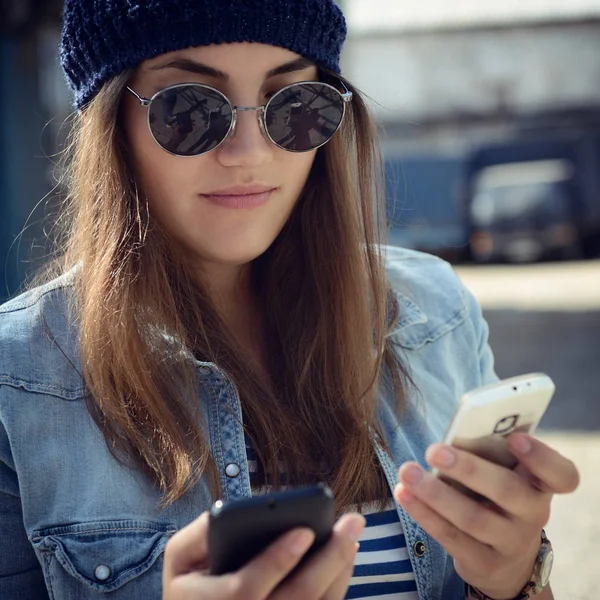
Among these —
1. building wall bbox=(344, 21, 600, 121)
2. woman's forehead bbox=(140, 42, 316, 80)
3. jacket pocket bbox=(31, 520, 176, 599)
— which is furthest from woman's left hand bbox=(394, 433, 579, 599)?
building wall bbox=(344, 21, 600, 121)

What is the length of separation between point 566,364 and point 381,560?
573 centimetres

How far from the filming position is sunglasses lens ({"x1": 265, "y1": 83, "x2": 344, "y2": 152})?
191cm

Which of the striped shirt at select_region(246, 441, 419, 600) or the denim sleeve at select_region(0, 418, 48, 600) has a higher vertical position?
the denim sleeve at select_region(0, 418, 48, 600)

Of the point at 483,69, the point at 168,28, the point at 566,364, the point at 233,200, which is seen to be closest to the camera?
the point at 168,28

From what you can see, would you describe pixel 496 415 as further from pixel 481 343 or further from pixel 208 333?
pixel 481 343

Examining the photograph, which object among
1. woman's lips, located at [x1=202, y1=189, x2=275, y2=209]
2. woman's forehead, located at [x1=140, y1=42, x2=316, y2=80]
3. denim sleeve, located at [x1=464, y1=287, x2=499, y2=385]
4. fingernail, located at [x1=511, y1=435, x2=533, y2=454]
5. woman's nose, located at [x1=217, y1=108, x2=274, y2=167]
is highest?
woman's forehead, located at [x1=140, y1=42, x2=316, y2=80]

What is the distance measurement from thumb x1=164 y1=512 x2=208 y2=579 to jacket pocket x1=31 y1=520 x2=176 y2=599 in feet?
1.40

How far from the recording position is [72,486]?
67.2 inches

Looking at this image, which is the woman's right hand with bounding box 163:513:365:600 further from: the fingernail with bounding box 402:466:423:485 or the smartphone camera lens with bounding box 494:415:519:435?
the smartphone camera lens with bounding box 494:415:519:435

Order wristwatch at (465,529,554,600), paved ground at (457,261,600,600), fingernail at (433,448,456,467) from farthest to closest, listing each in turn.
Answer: paved ground at (457,261,600,600) < wristwatch at (465,529,554,600) < fingernail at (433,448,456,467)

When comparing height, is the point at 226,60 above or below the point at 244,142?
above

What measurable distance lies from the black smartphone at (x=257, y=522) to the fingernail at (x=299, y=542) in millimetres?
22

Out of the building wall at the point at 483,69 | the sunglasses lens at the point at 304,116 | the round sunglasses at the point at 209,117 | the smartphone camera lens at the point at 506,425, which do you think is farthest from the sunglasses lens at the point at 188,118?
the building wall at the point at 483,69

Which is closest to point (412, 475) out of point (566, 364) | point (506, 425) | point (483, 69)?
point (506, 425)
